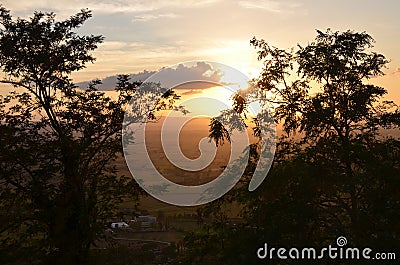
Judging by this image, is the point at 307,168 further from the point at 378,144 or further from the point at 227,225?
the point at 227,225

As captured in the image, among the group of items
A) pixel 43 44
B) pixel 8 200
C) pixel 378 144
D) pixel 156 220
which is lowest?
pixel 156 220

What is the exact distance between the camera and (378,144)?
12.5 meters

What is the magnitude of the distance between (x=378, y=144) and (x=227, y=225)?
209 inches

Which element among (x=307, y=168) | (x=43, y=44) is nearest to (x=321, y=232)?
(x=307, y=168)

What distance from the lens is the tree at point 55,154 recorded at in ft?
41.9

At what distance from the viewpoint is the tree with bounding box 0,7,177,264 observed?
12.8 meters

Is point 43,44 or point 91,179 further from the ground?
point 43,44

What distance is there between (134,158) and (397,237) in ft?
27.6

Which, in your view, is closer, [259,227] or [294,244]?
[294,244]

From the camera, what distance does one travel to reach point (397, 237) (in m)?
11.4

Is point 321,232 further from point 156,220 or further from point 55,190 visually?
point 156,220

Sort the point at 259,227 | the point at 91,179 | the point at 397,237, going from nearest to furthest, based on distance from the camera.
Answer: the point at 397,237 < the point at 259,227 < the point at 91,179

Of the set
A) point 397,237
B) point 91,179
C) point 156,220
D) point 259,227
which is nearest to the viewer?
point 397,237

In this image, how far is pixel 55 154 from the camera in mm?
12859
